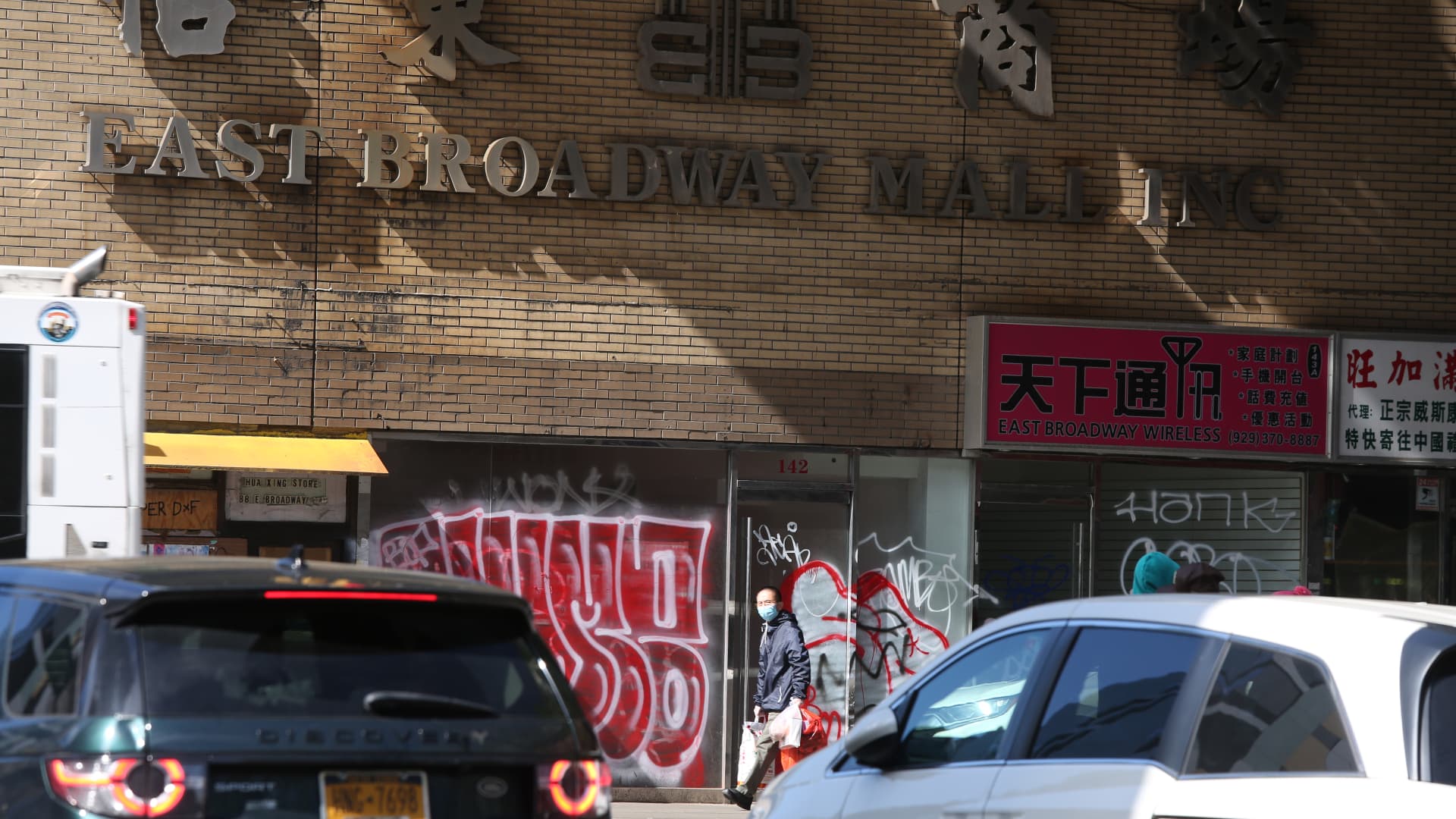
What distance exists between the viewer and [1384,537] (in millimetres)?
14469

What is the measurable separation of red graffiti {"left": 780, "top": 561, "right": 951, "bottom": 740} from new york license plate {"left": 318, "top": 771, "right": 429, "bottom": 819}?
9298 mm

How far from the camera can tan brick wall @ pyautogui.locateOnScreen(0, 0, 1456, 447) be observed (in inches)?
507

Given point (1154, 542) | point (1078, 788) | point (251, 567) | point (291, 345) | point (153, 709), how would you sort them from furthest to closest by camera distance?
point (1154, 542), point (291, 345), point (251, 567), point (1078, 788), point (153, 709)

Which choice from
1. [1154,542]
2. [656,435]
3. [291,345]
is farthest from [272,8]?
[1154,542]

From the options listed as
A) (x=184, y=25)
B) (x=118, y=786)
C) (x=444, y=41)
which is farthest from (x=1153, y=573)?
(x=184, y=25)

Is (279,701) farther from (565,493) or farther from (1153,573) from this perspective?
(565,493)

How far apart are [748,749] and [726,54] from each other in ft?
18.4

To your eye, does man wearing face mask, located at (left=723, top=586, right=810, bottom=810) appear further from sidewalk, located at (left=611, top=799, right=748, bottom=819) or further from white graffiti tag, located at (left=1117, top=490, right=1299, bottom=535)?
white graffiti tag, located at (left=1117, top=490, right=1299, bottom=535)

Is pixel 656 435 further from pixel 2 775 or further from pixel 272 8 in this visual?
pixel 2 775

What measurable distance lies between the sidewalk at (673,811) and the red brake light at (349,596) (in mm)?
8208

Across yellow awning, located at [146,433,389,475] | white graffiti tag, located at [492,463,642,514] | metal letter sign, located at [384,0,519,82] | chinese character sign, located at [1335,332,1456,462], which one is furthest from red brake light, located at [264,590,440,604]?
chinese character sign, located at [1335,332,1456,462]

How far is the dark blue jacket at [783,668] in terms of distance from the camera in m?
12.4

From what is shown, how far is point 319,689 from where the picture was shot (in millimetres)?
4473

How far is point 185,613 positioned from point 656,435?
903 cm
